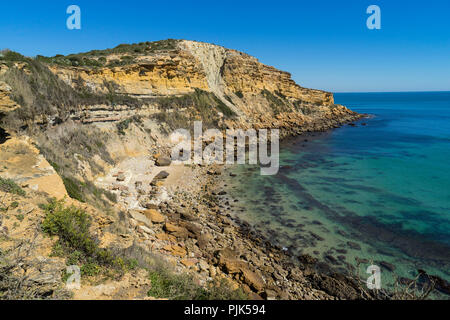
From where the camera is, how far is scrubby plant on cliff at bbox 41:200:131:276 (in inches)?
234

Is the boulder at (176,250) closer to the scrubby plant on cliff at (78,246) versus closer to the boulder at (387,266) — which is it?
the scrubby plant on cliff at (78,246)

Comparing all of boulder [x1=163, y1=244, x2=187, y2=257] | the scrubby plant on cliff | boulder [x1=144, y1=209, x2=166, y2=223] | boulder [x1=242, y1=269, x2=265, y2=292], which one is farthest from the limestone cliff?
boulder [x1=242, y1=269, x2=265, y2=292]

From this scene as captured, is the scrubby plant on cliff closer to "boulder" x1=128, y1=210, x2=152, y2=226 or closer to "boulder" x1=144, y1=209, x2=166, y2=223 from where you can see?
"boulder" x1=128, y1=210, x2=152, y2=226

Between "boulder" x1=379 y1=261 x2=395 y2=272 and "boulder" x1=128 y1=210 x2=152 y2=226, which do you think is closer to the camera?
"boulder" x1=379 y1=261 x2=395 y2=272

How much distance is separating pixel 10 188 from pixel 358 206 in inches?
753

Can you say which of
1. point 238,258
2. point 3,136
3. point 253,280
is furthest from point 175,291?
point 3,136

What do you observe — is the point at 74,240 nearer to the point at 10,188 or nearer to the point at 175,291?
the point at 175,291

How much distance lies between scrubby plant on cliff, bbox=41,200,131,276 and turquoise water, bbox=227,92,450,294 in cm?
920

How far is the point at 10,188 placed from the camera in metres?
7.57

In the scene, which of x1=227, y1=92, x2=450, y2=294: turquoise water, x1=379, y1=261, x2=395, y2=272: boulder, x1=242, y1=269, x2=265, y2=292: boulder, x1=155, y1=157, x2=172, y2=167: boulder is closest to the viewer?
x1=242, y1=269, x2=265, y2=292: boulder

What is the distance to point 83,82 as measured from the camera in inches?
919

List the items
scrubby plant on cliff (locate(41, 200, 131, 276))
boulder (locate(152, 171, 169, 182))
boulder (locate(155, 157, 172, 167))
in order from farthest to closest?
boulder (locate(155, 157, 172, 167)), boulder (locate(152, 171, 169, 182)), scrubby plant on cliff (locate(41, 200, 131, 276))

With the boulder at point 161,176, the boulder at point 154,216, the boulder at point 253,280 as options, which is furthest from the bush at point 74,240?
the boulder at point 161,176
